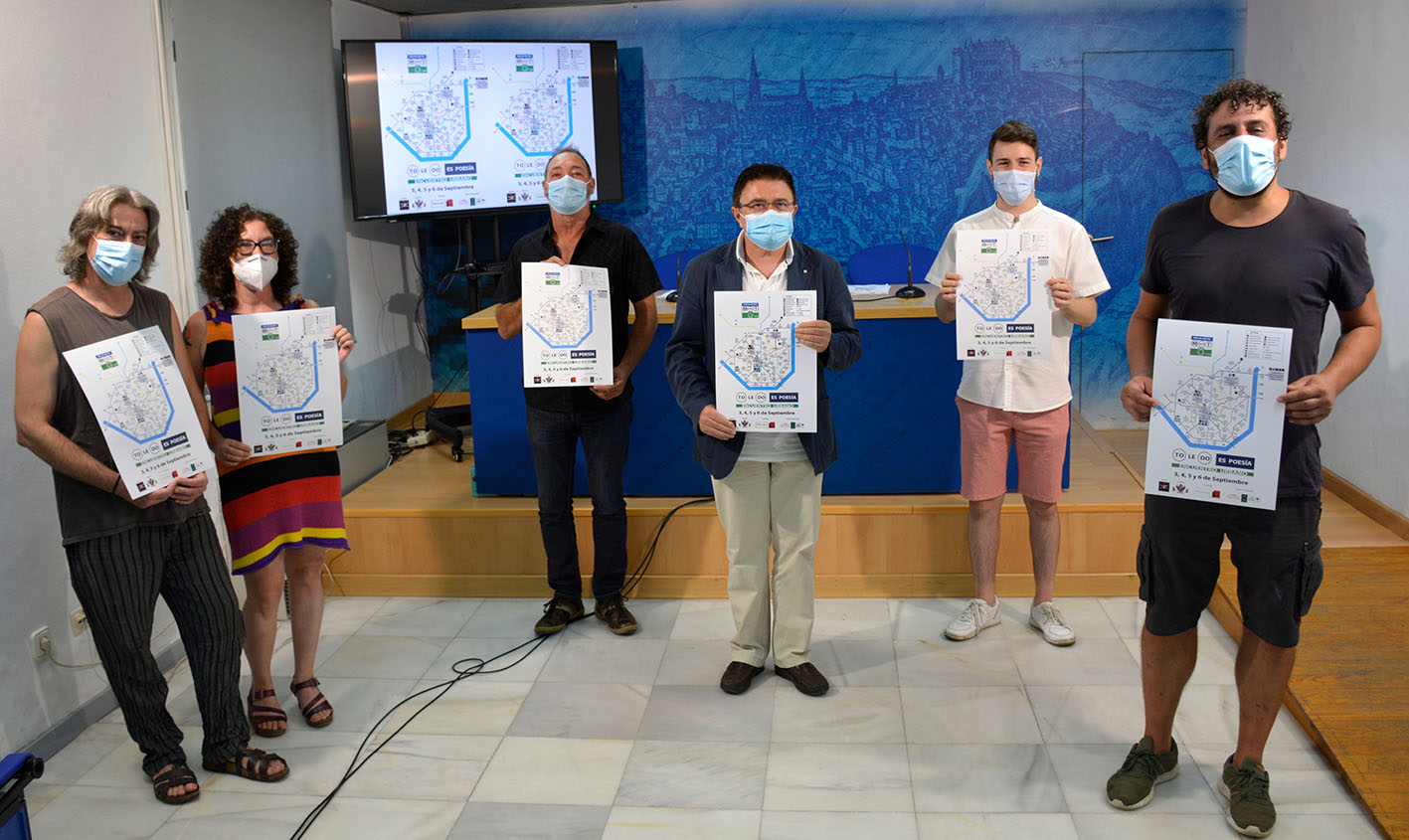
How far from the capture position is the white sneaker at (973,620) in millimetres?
3664

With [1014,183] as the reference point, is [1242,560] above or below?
below

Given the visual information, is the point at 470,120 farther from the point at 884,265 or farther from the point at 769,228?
the point at 769,228

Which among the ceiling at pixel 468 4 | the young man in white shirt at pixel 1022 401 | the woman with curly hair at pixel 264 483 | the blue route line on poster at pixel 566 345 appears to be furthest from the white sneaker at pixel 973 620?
the ceiling at pixel 468 4

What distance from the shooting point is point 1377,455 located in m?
4.33

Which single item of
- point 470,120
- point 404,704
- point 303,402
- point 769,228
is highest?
point 470,120

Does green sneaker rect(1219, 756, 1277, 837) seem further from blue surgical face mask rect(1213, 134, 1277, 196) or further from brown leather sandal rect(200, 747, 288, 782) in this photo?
brown leather sandal rect(200, 747, 288, 782)

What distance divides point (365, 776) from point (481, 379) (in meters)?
1.70

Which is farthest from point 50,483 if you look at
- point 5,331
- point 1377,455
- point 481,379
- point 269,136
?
point 1377,455

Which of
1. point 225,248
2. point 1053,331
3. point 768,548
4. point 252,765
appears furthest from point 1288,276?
point 252,765

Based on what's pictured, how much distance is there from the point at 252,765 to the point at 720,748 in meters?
1.25

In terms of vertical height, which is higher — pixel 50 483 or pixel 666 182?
pixel 666 182

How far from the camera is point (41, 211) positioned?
3.10 meters

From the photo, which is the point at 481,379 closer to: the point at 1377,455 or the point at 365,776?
the point at 365,776

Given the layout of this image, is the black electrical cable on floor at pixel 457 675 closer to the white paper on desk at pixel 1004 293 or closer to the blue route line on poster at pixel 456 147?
the white paper on desk at pixel 1004 293
